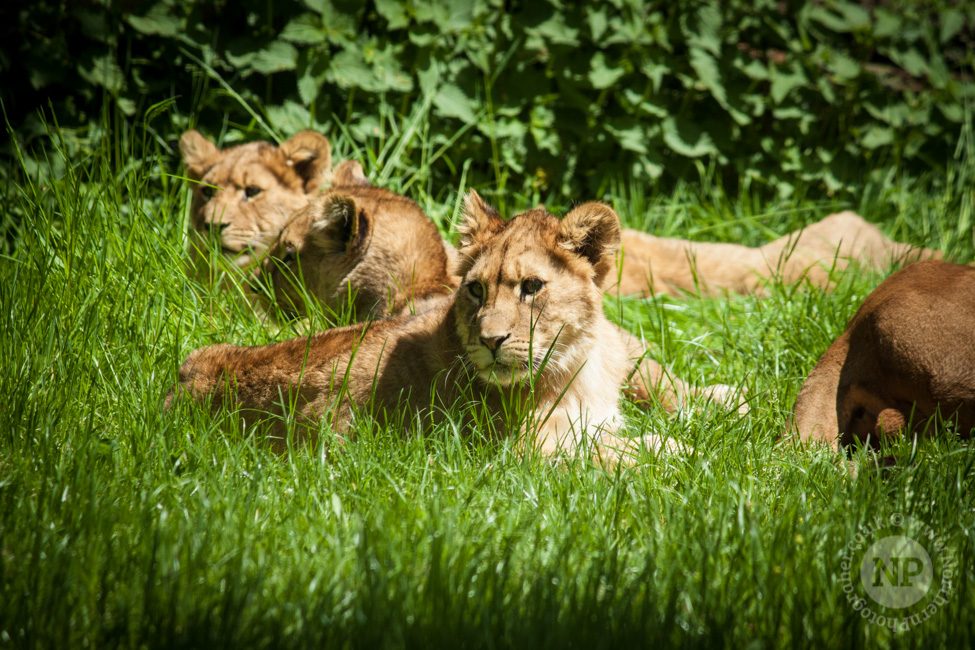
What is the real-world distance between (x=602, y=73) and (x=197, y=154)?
3.13m

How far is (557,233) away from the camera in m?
3.54

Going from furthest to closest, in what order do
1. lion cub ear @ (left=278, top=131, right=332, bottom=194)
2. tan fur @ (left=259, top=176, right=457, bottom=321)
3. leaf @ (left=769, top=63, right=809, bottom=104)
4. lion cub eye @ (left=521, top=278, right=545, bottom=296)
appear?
leaf @ (left=769, top=63, right=809, bottom=104) < lion cub ear @ (left=278, top=131, right=332, bottom=194) < tan fur @ (left=259, top=176, right=457, bottom=321) < lion cub eye @ (left=521, top=278, right=545, bottom=296)

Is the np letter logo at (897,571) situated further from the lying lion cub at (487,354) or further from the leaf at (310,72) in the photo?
the leaf at (310,72)

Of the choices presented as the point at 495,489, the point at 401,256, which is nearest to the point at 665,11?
the point at 401,256

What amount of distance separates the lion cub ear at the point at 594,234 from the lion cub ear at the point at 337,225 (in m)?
1.49

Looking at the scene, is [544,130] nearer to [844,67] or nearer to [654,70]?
[654,70]

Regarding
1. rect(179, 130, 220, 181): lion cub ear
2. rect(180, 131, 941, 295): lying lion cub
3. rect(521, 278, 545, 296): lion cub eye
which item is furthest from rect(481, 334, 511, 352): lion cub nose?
rect(179, 130, 220, 181): lion cub ear

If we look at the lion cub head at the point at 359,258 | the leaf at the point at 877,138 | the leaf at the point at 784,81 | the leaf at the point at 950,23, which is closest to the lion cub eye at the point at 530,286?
the lion cub head at the point at 359,258

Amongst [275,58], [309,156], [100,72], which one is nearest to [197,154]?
[309,156]

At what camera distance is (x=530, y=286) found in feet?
11.3

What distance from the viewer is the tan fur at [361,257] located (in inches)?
179

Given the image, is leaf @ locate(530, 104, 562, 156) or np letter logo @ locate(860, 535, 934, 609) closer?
np letter logo @ locate(860, 535, 934, 609)

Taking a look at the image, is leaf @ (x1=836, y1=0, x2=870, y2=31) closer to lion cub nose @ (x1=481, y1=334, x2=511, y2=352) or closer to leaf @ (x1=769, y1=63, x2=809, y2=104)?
leaf @ (x1=769, y1=63, x2=809, y2=104)

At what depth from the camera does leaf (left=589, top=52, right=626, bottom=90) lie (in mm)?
6441
